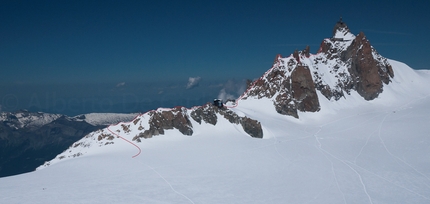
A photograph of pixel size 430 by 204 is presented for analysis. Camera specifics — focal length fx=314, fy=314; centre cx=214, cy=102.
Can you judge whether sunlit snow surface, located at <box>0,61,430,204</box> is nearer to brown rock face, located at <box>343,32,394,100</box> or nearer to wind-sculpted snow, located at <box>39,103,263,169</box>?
wind-sculpted snow, located at <box>39,103,263,169</box>

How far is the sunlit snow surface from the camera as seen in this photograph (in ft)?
63.4

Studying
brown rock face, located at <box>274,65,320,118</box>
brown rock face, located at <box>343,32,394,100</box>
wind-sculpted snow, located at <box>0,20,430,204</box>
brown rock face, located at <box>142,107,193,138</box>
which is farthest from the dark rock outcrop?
brown rock face, located at <box>343,32,394,100</box>

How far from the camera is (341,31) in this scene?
211 ft

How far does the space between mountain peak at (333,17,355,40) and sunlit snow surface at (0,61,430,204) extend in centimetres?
2404

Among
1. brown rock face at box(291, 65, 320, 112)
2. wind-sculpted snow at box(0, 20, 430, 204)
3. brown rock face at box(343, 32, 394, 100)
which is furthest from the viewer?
brown rock face at box(343, 32, 394, 100)

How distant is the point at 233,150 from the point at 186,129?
657 centimetres

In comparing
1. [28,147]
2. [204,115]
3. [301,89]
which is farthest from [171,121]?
[28,147]

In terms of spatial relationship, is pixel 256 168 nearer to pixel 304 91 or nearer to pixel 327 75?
pixel 304 91

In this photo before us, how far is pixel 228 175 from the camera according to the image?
23438mm

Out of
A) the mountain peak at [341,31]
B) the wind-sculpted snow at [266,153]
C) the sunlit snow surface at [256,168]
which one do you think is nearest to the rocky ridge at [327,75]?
the mountain peak at [341,31]

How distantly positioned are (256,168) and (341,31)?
4906 cm

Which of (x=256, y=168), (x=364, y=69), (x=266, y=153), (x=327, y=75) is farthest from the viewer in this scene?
(x=364, y=69)

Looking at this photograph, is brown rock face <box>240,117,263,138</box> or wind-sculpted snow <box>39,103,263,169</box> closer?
wind-sculpted snow <box>39,103,263,169</box>

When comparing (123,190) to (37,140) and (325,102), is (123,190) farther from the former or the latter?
(37,140)
